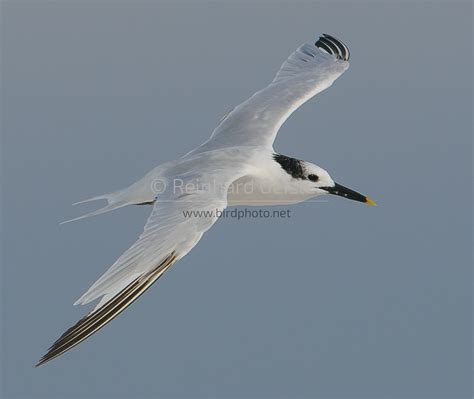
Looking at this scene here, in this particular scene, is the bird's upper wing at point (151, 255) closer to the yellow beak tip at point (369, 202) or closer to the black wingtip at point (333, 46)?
the yellow beak tip at point (369, 202)

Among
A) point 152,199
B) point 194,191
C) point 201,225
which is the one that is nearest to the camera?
point 201,225

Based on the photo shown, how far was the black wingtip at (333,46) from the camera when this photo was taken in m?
8.23

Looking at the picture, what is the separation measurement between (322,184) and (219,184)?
1215 millimetres

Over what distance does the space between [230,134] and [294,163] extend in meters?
0.82

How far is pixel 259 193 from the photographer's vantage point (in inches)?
256

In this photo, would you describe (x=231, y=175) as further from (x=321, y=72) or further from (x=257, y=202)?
(x=321, y=72)

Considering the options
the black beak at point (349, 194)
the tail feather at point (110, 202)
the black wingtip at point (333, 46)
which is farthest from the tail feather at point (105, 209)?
the black wingtip at point (333, 46)

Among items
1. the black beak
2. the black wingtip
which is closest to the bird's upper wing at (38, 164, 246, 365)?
the black beak

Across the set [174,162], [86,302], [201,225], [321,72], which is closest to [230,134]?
[174,162]

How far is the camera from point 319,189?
6.62 metres

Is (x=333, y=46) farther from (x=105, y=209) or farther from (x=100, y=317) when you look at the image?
(x=100, y=317)

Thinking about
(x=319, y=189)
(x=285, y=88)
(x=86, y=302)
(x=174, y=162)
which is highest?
(x=285, y=88)

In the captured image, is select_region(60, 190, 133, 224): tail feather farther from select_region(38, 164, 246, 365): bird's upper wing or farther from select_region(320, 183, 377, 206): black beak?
select_region(320, 183, 377, 206): black beak

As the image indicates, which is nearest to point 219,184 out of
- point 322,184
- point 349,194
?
point 322,184
